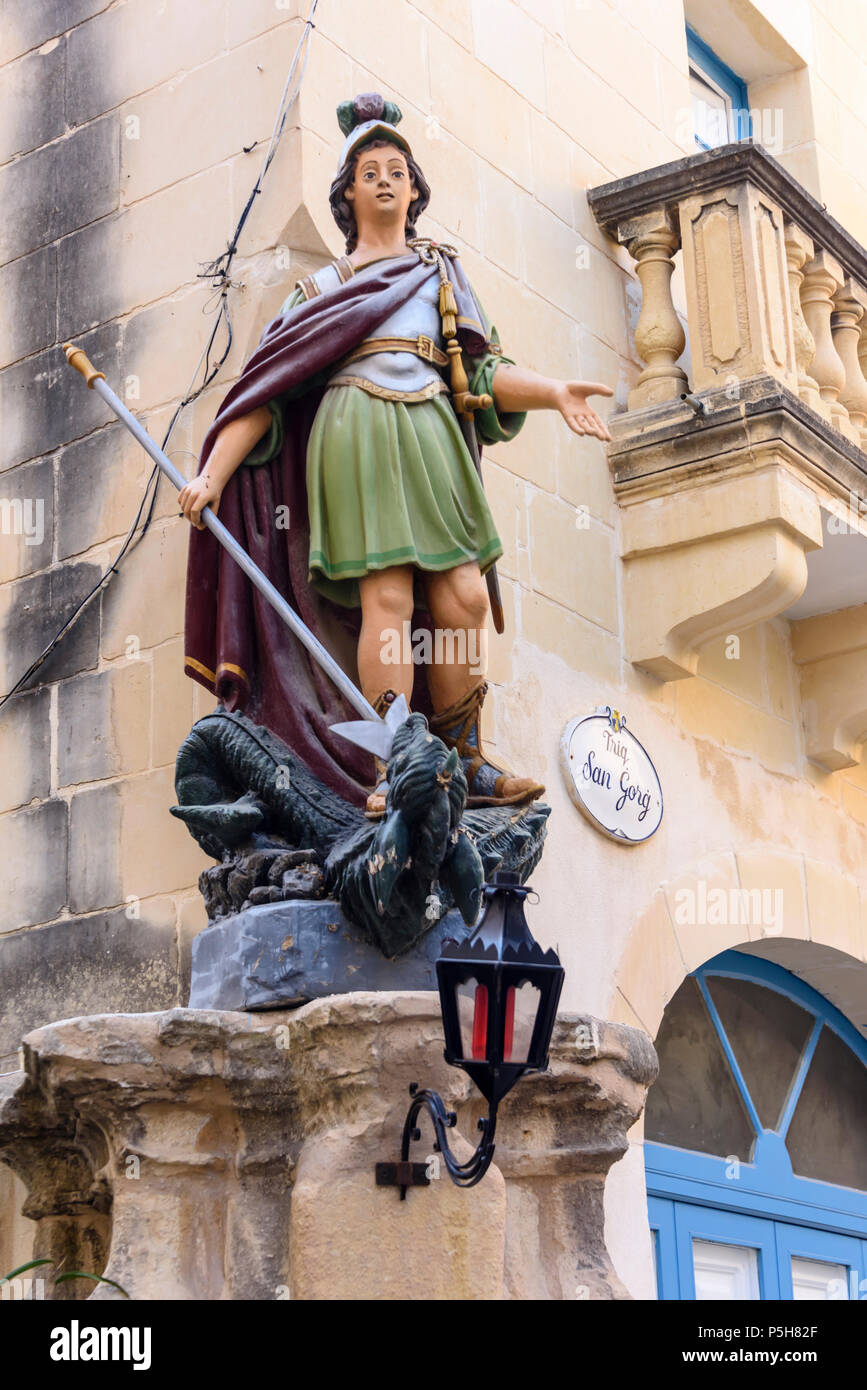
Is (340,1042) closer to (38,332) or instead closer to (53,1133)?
(53,1133)

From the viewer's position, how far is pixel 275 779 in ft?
13.9

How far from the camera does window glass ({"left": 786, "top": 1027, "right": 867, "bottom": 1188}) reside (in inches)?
276

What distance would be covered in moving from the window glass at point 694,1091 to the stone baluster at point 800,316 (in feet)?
6.78

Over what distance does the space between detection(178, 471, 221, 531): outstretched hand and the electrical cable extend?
1.10 metres

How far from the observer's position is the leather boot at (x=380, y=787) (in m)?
4.02

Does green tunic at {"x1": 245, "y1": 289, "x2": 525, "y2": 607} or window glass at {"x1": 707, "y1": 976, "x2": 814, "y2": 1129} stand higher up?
green tunic at {"x1": 245, "y1": 289, "x2": 525, "y2": 607}

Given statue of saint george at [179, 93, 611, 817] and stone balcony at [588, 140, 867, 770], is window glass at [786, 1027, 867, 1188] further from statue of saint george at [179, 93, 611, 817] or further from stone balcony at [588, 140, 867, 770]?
statue of saint george at [179, 93, 611, 817]

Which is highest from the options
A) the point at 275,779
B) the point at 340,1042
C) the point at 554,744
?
the point at 554,744

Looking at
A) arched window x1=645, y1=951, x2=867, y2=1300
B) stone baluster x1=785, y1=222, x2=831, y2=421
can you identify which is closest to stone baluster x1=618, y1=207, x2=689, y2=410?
stone baluster x1=785, y1=222, x2=831, y2=421

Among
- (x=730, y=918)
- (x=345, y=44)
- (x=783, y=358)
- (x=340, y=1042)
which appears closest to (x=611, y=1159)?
(x=340, y=1042)

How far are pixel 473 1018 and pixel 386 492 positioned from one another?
1.35 meters

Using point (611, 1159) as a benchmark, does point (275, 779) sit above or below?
above

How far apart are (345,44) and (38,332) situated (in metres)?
1.30

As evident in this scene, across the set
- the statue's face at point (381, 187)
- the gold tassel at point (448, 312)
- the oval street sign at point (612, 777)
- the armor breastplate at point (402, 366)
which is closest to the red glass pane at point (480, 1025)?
the armor breastplate at point (402, 366)
